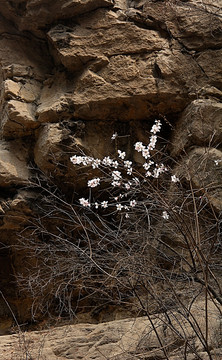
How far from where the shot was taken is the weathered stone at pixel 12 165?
622 cm

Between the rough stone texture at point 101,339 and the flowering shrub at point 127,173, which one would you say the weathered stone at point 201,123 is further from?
the rough stone texture at point 101,339

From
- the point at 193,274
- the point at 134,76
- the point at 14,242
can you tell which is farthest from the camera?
the point at 14,242

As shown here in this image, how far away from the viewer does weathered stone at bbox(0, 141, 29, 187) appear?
245 inches

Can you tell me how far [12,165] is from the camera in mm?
6312

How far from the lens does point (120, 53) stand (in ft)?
20.7

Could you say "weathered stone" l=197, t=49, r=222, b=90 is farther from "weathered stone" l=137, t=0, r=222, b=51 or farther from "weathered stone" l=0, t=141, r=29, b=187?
"weathered stone" l=0, t=141, r=29, b=187

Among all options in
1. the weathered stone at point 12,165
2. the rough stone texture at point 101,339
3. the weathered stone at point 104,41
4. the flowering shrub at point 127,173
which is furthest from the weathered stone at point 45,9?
the rough stone texture at point 101,339

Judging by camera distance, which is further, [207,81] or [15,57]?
[15,57]

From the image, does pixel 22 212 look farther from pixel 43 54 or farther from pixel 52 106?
pixel 43 54

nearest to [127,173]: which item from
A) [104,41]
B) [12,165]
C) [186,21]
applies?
[12,165]

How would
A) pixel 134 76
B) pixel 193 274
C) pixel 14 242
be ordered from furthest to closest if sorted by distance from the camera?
pixel 14 242 → pixel 134 76 → pixel 193 274

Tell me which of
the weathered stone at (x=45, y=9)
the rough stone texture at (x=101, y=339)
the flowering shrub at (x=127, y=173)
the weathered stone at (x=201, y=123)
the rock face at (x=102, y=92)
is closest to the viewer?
the flowering shrub at (x=127, y=173)

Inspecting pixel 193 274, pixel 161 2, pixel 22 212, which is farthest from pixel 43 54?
pixel 193 274

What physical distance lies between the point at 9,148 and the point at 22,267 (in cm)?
174
